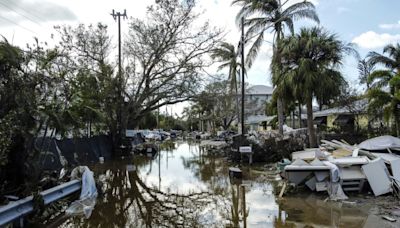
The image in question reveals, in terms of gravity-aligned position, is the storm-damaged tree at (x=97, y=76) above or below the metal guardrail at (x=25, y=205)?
above

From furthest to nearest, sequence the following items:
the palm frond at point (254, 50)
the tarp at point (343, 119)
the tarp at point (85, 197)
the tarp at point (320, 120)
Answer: the tarp at point (320, 120), the tarp at point (343, 119), the palm frond at point (254, 50), the tarp at point (85, 197)

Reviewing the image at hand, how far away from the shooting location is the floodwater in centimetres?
791

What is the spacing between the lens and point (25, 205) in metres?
7.31

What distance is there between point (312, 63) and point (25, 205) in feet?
50.3

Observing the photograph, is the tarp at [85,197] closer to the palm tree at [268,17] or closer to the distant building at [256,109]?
the palm tree at [268,17]

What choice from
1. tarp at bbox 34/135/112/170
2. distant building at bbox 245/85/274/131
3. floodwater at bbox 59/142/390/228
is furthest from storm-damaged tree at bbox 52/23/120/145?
distant building at bbox 245/85/274/131

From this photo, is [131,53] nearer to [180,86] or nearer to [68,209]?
[180,86]

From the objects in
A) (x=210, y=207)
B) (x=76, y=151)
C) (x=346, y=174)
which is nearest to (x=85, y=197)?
(x=210, y=207)

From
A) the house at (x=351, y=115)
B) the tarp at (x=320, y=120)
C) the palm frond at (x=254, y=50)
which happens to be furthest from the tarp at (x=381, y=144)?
the tarp at (x=320, y=120)

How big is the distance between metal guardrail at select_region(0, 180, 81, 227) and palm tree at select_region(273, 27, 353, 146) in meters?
12.9

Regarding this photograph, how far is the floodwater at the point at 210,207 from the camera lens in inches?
311

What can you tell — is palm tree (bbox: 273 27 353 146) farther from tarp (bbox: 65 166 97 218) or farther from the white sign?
tarp (bbox: 65 166 97 218)

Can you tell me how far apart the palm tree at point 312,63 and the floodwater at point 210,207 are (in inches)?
261

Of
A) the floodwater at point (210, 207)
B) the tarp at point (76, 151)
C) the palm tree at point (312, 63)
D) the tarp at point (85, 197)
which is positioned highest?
the palm tree at point (312, 63)
